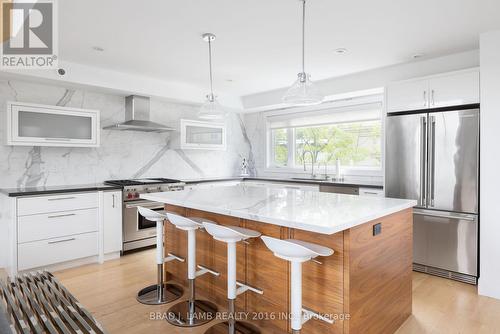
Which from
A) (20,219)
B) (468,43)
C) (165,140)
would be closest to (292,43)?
(468,43)

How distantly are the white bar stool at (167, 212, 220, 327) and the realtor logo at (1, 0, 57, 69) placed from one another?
6.33 feet

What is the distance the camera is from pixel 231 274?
7.11 ft

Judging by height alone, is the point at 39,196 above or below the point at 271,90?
below

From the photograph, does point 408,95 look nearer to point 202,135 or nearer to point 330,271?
point 330,271

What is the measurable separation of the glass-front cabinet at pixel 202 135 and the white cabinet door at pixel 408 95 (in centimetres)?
285

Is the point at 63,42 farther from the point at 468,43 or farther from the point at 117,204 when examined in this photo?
the point at 468,43

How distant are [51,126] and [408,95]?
13.8ft

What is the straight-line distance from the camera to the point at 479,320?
2.46 m

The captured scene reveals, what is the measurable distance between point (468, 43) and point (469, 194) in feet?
5.02

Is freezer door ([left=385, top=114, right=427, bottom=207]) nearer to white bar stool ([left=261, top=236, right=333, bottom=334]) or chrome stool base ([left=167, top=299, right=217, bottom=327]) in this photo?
white bar stool ([left=261, top=236, right=333, bottom=334])

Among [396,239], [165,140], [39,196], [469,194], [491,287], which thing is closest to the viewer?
[396,239]

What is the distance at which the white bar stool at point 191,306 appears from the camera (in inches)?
95.9

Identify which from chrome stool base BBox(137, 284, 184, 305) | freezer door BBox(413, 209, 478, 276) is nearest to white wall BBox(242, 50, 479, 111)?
freezer door BBox(413, 209, 478, 276)

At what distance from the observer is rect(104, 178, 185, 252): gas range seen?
159 inches
